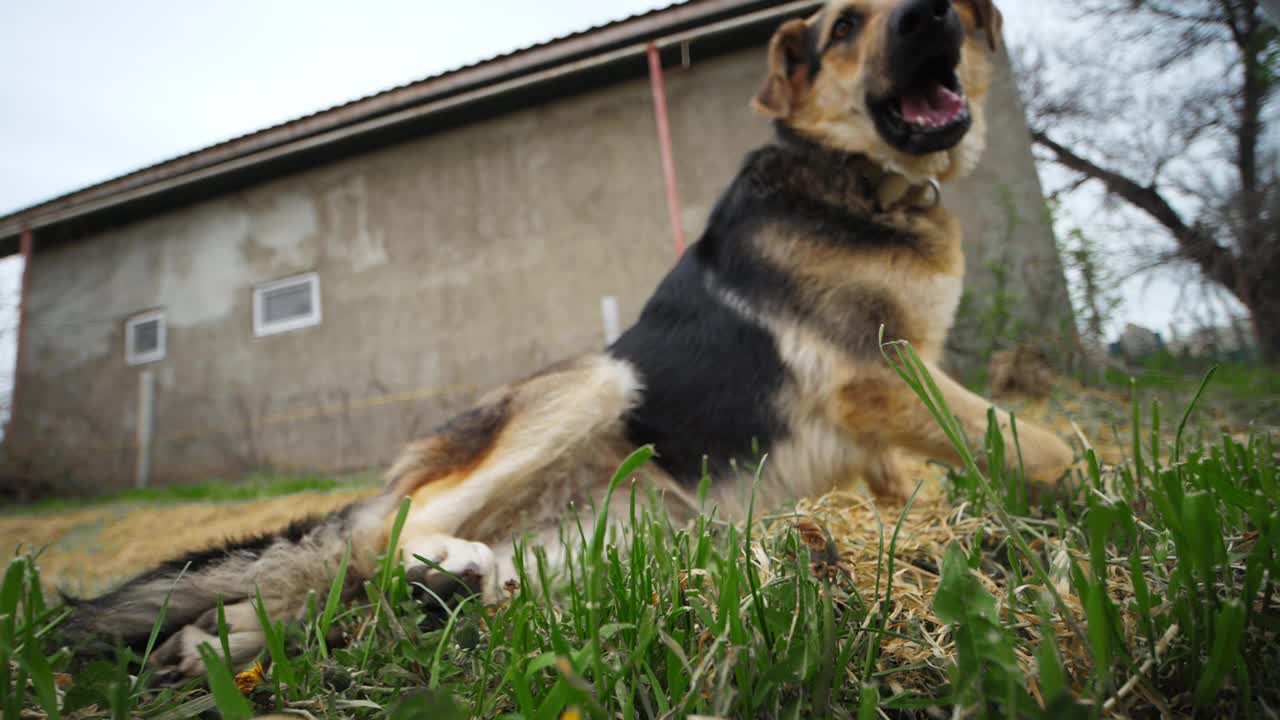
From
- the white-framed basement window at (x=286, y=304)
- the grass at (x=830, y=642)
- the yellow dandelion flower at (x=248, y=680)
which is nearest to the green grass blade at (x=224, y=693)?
the grass at (x=830, y=642)

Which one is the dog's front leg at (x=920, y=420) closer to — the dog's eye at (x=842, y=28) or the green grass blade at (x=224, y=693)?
the dog's eye at (x=842, y=28)

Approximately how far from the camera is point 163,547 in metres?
2.99

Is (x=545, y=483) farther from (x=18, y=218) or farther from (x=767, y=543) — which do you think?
(x=18, y=218)

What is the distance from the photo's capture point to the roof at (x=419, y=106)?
5.16m

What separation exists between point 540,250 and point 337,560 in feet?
15.2

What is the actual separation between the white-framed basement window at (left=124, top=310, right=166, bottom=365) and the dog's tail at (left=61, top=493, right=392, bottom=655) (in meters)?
7.36

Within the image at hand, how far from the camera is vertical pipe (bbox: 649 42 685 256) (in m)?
5.16

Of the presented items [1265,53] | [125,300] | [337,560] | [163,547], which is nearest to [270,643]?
[337,560]

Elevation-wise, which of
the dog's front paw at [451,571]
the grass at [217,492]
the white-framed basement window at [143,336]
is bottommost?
the dog's front paw at [451,571]

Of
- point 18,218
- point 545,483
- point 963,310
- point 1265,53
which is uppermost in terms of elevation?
point 18,218

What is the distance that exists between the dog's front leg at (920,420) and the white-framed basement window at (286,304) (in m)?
6.29

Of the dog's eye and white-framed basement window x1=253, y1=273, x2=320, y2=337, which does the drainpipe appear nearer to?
white-framed basement window x1=253, y1=273, x2=320, y2=337

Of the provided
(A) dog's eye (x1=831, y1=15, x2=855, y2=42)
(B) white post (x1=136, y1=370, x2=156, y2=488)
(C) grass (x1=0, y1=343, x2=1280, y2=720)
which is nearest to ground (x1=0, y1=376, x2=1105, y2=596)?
(B) white post (x1=136, y1=370, x2=156, y2=488)

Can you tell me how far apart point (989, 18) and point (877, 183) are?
0.99 meters
